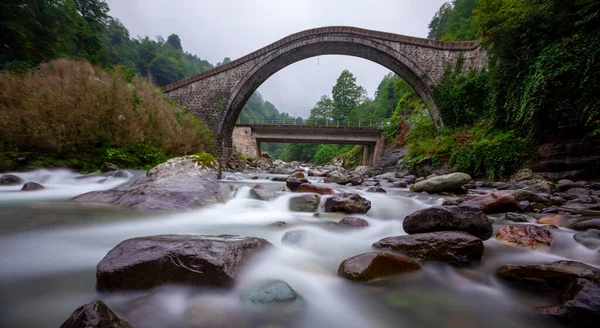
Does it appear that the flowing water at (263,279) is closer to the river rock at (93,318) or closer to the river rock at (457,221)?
the river rock at (457,221)

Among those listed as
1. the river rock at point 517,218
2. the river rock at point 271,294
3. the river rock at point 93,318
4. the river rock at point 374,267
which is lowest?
the river rock at point 271,294

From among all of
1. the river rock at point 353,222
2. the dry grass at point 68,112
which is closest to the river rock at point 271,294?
the river rock at point 353,222

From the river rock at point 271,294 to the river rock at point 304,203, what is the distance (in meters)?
2.48

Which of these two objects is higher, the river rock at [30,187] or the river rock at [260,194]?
the river rock at [30,187]

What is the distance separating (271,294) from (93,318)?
87 centimetres

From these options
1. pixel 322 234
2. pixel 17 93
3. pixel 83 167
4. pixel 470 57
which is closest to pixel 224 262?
pixel 322 234

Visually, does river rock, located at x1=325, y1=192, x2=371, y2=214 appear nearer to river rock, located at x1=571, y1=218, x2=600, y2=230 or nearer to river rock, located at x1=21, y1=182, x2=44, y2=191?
river rock, located at x1=571, y1=218, x2=600, y2=230

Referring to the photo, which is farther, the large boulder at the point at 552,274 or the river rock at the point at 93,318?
the large boulder at the point at 552,274

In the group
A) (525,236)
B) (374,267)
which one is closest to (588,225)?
(525,236)

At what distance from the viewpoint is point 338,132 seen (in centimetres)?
2427

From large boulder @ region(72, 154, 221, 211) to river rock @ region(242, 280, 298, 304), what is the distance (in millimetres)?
2513

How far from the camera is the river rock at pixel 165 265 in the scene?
143 centimetres

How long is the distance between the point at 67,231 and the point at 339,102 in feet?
148

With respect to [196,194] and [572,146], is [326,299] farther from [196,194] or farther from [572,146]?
[572,146]
